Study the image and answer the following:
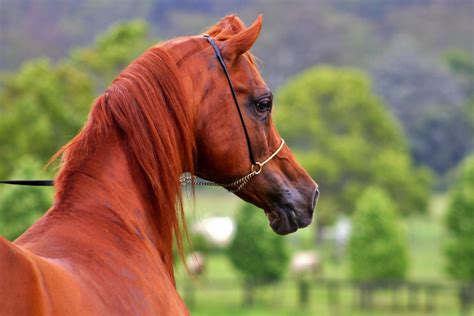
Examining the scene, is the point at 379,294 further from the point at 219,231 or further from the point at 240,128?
the point at 240,128

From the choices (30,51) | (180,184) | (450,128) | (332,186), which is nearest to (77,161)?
(180,184)

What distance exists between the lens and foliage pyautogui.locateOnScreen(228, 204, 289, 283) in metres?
25.8

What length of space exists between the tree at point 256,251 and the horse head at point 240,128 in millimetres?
21426

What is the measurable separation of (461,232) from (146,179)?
73.1 feet

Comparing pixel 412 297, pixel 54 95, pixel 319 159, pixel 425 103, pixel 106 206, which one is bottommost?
pixel 425 103

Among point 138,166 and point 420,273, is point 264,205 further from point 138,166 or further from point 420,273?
point 420,273

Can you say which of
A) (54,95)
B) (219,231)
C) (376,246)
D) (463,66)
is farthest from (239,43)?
(463,66)

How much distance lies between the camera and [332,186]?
1641 inches

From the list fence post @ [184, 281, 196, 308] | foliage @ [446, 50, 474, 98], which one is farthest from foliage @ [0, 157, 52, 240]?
foliage @ [446, 50, 474, 98]

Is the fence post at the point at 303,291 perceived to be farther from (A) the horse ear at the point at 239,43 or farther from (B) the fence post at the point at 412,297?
(A) the horse ear at the point at 239,43

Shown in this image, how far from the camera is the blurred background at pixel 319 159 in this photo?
25.6 meters

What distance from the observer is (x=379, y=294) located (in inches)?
1093

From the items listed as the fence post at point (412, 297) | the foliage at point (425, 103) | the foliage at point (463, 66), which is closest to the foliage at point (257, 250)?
the fence post at point (412, 297)

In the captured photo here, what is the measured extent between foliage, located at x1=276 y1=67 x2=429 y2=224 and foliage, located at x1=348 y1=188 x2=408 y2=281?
13.9 meters
